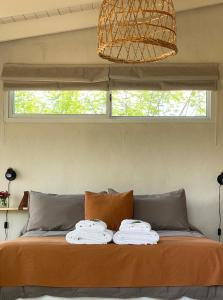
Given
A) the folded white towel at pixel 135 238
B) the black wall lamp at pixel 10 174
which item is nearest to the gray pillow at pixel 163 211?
the folded white towel at pixel 135 238

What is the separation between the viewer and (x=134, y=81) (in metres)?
5.03

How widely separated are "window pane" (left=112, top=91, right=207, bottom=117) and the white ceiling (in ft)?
3.01

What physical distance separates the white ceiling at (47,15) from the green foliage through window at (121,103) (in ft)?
2.44

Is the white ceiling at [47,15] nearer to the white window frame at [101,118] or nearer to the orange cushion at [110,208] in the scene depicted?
the white window frame at [101,118]

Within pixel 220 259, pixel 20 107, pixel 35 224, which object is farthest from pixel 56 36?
pixel 220 259

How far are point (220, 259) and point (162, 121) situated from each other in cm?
197

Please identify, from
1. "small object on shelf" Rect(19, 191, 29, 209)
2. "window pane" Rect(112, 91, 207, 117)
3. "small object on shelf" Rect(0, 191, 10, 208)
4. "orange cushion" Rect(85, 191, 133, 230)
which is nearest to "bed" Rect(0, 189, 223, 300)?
"orange cushion" Rect(85, 191, 133, 230)

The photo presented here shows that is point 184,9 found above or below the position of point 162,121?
above

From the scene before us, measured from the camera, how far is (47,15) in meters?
4.43

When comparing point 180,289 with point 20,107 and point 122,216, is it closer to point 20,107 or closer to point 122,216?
point 122,216

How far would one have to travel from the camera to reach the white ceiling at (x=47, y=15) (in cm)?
394

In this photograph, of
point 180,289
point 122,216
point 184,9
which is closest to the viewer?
point 180,289

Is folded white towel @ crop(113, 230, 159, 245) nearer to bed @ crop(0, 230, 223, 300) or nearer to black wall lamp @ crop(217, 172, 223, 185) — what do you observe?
bed @ crop(0, 230, 223, 300)

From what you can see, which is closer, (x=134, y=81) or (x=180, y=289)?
(x=180, y=289)
